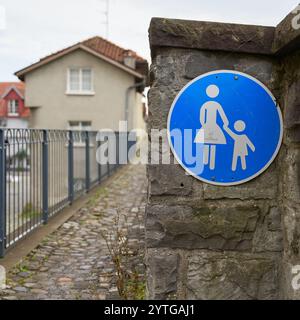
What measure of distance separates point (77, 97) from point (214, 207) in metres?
20.7

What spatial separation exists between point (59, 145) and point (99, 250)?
306 centimetres

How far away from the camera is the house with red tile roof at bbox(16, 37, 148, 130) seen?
22391mm

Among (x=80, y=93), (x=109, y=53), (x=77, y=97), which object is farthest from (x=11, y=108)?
(x=80, y=93)

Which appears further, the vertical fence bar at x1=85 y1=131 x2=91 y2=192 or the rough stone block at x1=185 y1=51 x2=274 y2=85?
the vertical fence bar at x1=85 y1=131 x2=91 y2=192

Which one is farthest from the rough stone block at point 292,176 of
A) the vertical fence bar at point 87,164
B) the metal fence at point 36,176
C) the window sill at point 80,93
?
the window sill at point 80,93

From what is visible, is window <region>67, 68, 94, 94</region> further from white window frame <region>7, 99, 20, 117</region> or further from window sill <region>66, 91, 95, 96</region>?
white window frame <region>7, 99, 20, 117</region>

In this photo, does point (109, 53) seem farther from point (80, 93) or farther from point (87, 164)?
point (87, 164)

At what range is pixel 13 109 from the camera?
42969 mm

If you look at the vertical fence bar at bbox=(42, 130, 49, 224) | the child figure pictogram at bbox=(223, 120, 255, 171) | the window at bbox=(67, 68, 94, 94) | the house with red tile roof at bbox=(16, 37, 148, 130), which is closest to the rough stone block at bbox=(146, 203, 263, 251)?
the child figure pictogram at bbox=(223, 120, 255, 171)

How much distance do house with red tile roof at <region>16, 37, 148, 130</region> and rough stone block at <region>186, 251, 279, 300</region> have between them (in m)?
19.8

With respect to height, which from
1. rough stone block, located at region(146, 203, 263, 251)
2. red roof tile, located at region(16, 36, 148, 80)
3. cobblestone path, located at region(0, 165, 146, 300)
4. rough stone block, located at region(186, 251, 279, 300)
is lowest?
cobblestone path, located at region(0, 165, 146, 300)

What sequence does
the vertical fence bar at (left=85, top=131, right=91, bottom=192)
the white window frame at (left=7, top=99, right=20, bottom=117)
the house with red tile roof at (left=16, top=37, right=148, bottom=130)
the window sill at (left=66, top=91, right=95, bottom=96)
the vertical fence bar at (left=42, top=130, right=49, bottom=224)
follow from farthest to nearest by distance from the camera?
the white window frame at (left=7, top=99, right=20, bottom=117) → the window sill at (left=66, top=91, right=95, bottom=96) → the house with red tile roof at (left=16, top=37, right=148, bottom=130) → the vertical fence bar at (left=85, top=131, right=91, bottom=192) → the vertical fence bar at (left=42, top=130, right=49, bottom=224)

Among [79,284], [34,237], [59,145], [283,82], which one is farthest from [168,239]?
[59,145]

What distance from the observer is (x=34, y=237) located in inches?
240
